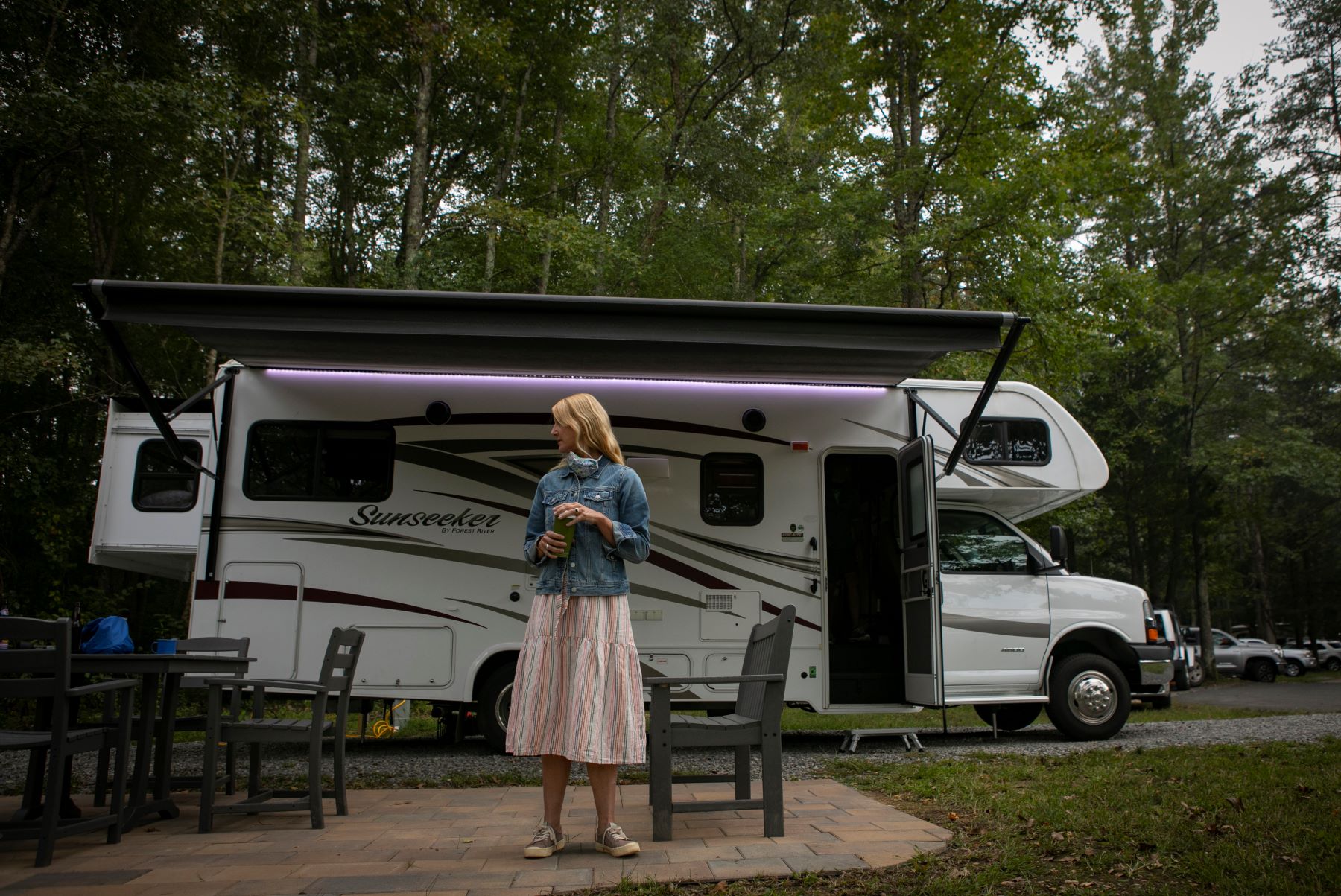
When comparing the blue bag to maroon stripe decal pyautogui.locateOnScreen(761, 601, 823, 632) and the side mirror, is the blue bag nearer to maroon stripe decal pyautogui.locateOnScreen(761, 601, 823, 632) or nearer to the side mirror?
maroon stripe decal pyautogui.locateOnScreen(761, 601, 823, 632)

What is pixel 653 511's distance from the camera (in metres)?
6.98

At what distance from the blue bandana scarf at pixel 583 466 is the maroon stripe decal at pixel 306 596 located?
11.1 ft

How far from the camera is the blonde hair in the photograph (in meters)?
3.67

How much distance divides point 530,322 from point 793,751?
3902 mm

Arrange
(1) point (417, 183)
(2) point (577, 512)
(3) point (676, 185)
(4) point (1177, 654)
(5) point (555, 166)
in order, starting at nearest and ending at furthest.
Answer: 1. (2) point (577, 512)
2. (4) point (1177, 654)
3. (1) point (417, 183)
4. (3) point (676, 185)
5. (5) point (555, 166)

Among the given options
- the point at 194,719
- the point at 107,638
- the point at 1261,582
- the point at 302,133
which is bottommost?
the point at 194,719

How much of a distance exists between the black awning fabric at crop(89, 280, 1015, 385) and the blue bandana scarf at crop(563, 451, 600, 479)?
173 centimetres

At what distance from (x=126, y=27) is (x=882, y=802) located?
1361 centimetres

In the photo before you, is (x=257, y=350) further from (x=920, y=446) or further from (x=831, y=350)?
(x=920, y=446)

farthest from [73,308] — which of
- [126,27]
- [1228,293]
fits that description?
[1228,293]

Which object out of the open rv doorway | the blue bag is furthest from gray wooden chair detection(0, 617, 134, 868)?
the open rv doorway

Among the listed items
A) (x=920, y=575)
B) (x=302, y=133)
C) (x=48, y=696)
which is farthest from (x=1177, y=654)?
(x=302, y=133)

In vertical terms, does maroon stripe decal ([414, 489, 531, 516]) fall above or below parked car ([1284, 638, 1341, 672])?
above

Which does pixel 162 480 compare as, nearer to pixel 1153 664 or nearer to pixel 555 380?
pixel 555 380
